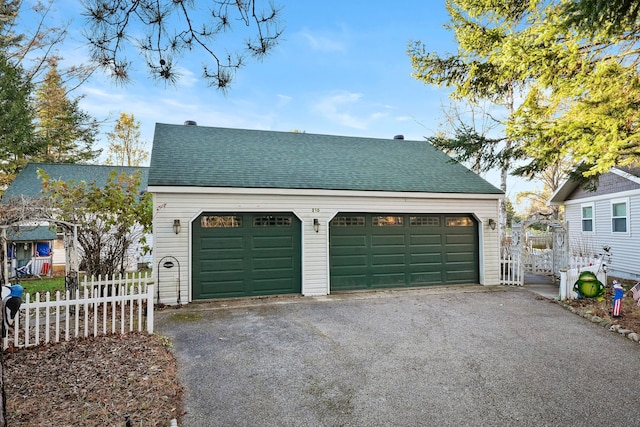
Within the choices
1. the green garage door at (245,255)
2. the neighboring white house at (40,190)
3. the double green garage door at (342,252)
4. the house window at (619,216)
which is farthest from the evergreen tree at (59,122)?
the house window at (619,216)

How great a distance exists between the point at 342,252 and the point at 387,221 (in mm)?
1558

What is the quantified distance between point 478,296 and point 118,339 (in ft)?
25.8

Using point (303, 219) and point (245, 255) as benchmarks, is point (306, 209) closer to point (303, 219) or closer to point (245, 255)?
point (303, 219)

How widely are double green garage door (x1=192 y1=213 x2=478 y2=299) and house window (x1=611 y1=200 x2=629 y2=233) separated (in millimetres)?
5993

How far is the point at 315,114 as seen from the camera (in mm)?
15258

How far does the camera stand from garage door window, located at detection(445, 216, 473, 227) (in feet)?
33.4

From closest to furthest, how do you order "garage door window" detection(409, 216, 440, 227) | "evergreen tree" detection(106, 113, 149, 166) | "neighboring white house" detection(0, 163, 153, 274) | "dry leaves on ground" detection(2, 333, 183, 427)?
"dry leaves on ground" detection(2, 333, 183, 427) < "garage door window" detection(409, 216, 440, 227) < "neighboring white house" detection(0, 163, 153, 274) < "evergreen tree" detection(106, 113, 149, 166)

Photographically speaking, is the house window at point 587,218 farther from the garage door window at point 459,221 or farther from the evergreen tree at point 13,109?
the evergreen tree at point 13,109

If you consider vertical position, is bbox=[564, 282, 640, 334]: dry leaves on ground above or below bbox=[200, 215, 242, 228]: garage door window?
below

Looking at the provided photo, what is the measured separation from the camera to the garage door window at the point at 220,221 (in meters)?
8.37

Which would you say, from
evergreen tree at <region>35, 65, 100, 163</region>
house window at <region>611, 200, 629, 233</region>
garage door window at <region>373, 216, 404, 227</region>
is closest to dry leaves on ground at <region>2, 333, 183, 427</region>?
garage door window at <region>373, 216, 404, 227</region>

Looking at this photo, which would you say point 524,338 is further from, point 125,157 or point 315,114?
point 125,157

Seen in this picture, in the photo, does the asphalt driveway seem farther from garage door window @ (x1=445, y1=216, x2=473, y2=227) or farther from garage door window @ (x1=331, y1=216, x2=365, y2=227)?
garage door window @ (x1=445, y1=216, x2=473, y2=227)

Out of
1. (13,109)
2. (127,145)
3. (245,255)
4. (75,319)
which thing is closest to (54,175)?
(13,109)
